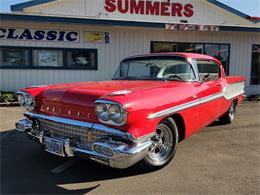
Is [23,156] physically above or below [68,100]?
below

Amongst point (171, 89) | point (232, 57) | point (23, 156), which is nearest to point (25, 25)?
point (23, 156)

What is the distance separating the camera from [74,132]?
3.33 meters

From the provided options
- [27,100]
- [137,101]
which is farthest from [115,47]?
[137,101]

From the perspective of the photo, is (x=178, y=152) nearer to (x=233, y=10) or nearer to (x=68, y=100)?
(x=68, y=100)

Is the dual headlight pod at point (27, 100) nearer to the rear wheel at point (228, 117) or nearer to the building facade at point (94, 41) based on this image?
the rear wheel at point (228, 117)

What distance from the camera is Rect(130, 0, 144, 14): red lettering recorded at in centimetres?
1319

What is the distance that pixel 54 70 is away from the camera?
34.0 ft

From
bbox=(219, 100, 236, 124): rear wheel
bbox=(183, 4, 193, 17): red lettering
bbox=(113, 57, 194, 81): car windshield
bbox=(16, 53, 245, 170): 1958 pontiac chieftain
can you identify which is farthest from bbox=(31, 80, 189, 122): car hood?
bbox=(183, 4, 193, 17): red lettering


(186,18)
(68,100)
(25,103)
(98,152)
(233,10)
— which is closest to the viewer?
(98,152)

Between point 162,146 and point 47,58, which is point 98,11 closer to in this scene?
point 47,58

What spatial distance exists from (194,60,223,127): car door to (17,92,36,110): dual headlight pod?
2575 mm

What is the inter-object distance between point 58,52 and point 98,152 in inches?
322

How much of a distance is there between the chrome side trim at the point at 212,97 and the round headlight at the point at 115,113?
0.42 meters

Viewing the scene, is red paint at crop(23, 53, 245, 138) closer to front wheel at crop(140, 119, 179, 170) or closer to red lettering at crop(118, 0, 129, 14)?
front wheel at crop(140, 119, 179, 170)
